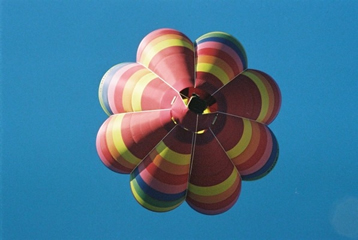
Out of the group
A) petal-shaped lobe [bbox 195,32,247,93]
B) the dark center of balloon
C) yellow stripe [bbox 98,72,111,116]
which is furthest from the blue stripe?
petal-shaped lobe [bbox 195,32,247,93]

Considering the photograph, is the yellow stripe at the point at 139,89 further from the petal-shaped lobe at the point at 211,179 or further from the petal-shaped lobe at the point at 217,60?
the petal-shaped lobe at the point at 211,179

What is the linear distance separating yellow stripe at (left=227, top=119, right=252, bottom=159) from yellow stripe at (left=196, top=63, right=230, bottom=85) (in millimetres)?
733

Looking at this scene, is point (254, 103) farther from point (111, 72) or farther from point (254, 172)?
point (111, 72)

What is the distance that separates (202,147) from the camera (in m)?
8.60

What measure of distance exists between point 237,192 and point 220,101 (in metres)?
1.71

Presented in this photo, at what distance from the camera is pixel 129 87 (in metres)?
9.16

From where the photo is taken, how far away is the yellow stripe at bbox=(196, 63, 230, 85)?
8.72 meters

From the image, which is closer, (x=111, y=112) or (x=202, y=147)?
(x=202, y=147)

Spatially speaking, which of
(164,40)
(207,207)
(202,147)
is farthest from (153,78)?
(207,207)

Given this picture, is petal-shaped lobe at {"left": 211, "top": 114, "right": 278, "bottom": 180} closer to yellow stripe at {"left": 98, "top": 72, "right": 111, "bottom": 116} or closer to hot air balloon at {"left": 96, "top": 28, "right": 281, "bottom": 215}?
hot air balloon at {"left": 96, "top": 28, "right": 281, "bottom": 215}

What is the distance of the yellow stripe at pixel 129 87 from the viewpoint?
911 cm

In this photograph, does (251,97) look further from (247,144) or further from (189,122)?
(189,122)

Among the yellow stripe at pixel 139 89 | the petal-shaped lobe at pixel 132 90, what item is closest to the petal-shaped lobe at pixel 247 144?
the petal-shaped lobe at pixel 132 90

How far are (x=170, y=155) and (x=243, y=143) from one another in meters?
1.20
